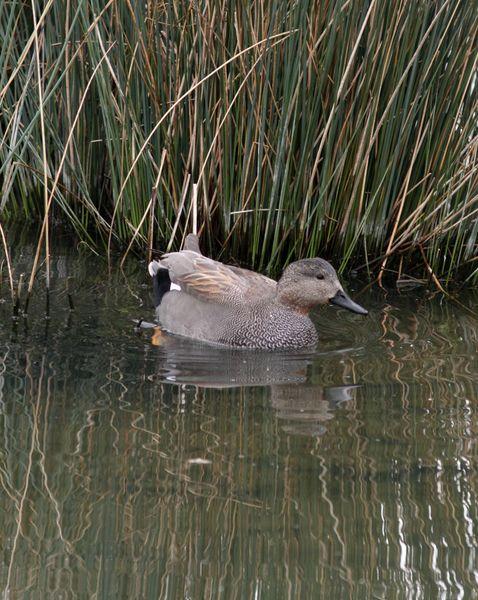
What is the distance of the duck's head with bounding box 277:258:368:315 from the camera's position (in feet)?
22.2

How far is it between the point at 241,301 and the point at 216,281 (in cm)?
21

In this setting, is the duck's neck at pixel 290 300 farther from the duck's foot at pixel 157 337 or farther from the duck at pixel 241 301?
the duck's foot at pixel 157 337

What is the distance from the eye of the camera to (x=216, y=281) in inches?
280

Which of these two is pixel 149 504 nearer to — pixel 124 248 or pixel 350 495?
pixel 350 495

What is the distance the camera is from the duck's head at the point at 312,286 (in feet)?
22.2

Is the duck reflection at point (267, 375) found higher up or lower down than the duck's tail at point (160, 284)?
higher up

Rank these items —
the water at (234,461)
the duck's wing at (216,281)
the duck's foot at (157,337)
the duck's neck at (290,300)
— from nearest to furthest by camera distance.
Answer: the water at (234,461) < the duck's foot at (157,337) < the duck's neck at (290,300) < the duck's wing at (216,281)

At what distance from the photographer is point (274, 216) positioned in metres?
7.70

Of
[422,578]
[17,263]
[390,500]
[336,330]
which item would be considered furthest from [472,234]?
[422,578]

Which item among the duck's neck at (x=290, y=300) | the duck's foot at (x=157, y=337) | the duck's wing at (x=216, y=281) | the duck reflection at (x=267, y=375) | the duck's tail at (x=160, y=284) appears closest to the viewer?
the duck reflection at (x=267, y=375)

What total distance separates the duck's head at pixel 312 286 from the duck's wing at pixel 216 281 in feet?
0.61

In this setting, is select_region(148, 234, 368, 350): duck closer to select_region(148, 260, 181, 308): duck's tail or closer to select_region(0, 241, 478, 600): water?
select_region(148, 260, 181, 308): duck's tail

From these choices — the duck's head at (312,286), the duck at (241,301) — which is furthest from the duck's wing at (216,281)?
A: the duck's head at (312,286)

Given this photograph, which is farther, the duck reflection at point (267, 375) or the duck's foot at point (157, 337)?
the duck's foot at point (157, 337)
